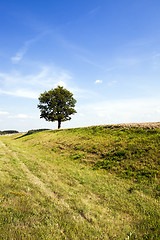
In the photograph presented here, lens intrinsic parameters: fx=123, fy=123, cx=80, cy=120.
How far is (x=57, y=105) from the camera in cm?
4441

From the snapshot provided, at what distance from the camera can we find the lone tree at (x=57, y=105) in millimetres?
43250

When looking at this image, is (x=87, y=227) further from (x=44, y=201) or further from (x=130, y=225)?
(x=44, y=201)

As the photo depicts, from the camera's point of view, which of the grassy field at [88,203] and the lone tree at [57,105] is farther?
the lone tree at [57,105]

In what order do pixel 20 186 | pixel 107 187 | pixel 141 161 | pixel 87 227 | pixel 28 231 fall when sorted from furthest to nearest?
pixel 141 161
pixel 107 187
pixel 20 186
pixel 87 227
pixel 28 231

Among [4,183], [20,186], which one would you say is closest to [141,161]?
[20,186]

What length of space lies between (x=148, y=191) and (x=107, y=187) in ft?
7.59

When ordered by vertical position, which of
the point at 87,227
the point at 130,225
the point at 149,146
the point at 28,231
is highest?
the point at 149,146

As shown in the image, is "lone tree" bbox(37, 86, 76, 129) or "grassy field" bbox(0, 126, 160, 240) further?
"lone tree" bbox(37, 86, 76, 129)

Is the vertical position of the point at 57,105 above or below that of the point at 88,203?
above

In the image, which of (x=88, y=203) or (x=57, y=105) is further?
(x=57, y=105)

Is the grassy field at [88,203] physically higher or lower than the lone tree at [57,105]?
lower

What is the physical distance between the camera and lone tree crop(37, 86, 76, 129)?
43250 millimetres

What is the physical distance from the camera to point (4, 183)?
A: 6.53 metres

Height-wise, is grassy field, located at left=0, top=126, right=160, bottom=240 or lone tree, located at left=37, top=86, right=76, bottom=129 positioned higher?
lone tree, located at left=37, top=86, right=76, bottom=129
